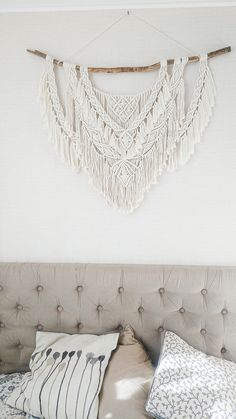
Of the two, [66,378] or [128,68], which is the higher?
[128,68]

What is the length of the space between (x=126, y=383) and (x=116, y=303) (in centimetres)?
34

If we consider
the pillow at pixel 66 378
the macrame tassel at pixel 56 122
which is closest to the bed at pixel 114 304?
the pillow at pixel 66 378

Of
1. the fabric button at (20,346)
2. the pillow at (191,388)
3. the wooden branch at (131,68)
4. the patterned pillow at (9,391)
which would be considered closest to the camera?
the pillow at (191,388)

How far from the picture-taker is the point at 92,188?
1.86 m

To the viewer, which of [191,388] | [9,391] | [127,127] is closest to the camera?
[191,388]

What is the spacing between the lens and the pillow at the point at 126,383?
1.47 metres

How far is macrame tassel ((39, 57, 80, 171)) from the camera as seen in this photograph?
180 centimetres

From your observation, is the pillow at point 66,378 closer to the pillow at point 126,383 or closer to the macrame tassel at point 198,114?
the pillow at point 126,383

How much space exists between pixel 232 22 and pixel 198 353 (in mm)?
1318

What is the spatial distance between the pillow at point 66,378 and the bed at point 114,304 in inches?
4.1

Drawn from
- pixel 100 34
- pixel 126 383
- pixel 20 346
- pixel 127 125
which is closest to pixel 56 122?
pixel 127 125

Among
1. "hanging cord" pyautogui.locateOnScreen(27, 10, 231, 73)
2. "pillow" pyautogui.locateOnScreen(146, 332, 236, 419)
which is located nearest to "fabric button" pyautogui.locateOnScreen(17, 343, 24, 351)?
"pillow" pyautogui.locateOnScreen(146, 332, 236, 419)

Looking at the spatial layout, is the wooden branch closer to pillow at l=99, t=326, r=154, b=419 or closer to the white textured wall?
the white textured wall

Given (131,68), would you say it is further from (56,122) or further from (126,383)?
(126,383)
